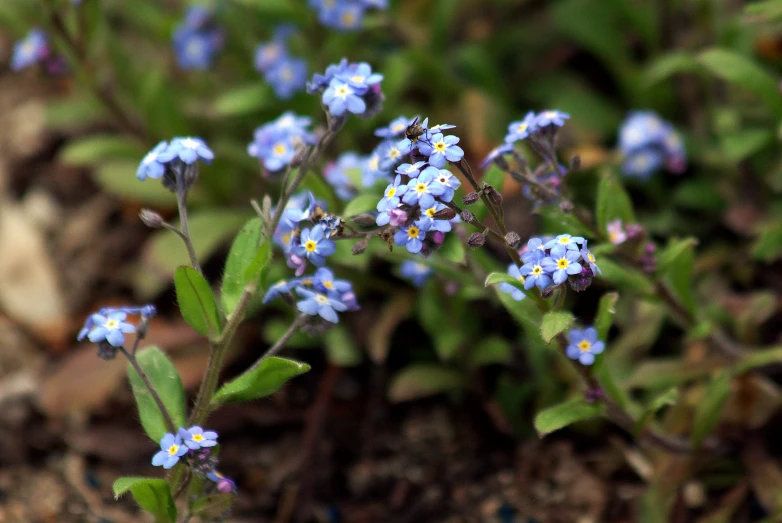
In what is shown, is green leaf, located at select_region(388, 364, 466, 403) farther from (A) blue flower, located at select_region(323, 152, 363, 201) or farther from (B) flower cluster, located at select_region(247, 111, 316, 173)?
(B) flower cluster, located at select_region(247, 111, 316, 173)

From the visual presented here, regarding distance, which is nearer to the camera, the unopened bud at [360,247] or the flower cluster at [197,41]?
the unopened bud at [360,247]

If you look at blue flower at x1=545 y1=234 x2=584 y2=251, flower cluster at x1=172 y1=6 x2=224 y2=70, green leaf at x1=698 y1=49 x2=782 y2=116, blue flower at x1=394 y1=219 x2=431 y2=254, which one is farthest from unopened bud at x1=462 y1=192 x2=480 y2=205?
flower cluster at x1=172 y1=6 x2=224 y2=70

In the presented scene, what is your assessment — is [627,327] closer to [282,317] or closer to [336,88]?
[282,317]

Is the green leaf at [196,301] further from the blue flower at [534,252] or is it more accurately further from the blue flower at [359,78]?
the blue flower at [534,252]

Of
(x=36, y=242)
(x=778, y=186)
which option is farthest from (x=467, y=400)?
(x=36, y=242)

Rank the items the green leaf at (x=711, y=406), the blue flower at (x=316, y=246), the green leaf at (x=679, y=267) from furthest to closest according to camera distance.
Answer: the green leaf at (x=711, y=406) < the green leaf at (x=679, y=267) < the blue flower at (x=316, y=246)

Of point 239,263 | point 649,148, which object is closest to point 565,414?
point 239,263

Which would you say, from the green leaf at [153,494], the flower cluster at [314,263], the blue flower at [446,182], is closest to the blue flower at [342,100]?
the flower cluster at [314,263]
